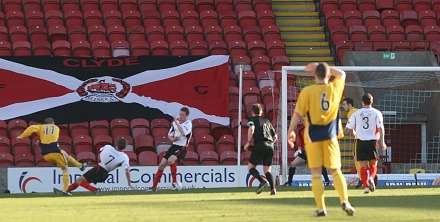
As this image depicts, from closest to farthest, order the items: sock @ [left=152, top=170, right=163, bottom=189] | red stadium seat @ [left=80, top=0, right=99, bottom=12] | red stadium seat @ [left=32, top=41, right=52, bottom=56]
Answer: sock @ [left=152, top=170, right=163, bottom=189], red stadium seat @ [left=32, top=41, right=52, bottom=56], red stadium seat @ [left=80, top=0, right=99, bottom=12]

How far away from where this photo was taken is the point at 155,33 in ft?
97.0

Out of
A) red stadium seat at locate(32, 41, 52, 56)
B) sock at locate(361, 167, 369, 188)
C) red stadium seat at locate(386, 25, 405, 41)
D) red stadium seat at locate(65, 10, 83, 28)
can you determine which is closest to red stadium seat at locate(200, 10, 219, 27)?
red stadium seat at locate(65, 10, 83, 28)

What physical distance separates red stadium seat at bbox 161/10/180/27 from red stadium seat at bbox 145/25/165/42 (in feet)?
2.09

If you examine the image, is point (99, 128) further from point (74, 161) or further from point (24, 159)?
point (74, 161)

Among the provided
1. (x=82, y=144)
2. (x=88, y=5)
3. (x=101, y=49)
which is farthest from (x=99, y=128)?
(x=88, y=5)

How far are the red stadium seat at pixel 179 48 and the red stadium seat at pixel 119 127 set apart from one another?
9.14 feet

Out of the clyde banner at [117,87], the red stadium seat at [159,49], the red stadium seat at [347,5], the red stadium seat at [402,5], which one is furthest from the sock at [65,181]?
the red stadium seat at [402,5]

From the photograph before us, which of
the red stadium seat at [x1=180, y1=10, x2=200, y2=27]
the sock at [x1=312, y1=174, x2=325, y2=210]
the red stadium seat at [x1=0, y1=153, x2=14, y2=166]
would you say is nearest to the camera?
the sock at [x1=312, y1=174, x2=325, y2=210]

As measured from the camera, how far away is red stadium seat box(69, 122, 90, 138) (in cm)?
2653

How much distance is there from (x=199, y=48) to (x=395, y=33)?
5.40m

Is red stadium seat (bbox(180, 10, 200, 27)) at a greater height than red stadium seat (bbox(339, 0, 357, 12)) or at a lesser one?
lesser

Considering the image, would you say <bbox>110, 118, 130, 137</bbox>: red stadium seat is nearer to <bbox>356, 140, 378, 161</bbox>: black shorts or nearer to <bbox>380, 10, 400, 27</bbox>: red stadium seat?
<bbox>356, 140, 378, 161</bbox>: black shorts

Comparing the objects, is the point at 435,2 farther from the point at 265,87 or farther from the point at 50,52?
the point at 50,52

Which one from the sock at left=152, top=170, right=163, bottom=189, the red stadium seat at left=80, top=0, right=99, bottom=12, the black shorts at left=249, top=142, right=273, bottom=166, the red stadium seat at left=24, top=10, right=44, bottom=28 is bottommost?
the sock at left=152, top=170, right=163, bottom=189
